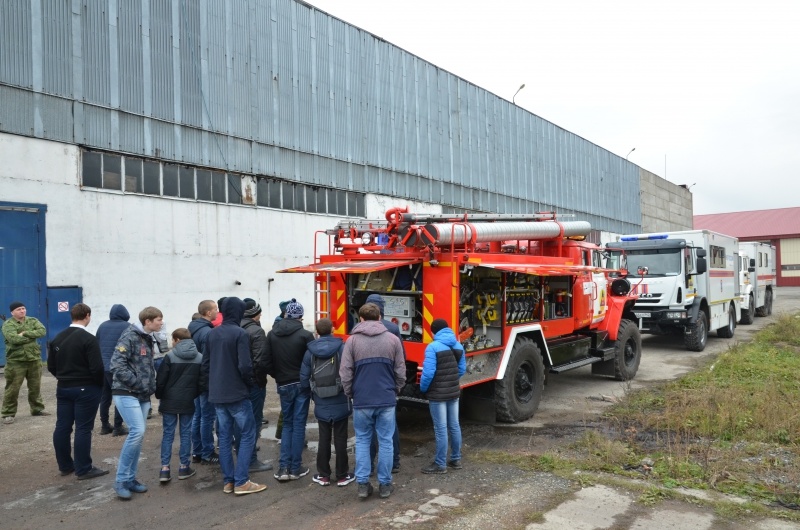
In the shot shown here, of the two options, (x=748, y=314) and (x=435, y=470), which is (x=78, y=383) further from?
(x=748, y=314)

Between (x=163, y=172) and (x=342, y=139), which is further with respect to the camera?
(x=342, y=139)

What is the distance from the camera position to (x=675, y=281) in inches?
534

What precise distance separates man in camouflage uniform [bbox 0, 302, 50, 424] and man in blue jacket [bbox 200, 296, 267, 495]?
3.88 metres

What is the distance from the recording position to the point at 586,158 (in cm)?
3675

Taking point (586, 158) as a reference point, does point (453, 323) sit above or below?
below

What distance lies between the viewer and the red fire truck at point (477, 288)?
22.3ft

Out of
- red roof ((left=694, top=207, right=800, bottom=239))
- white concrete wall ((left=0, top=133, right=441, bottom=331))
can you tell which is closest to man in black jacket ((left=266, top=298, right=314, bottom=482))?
white concrete wall ((left=0, top=133, right=441, bottom=331))

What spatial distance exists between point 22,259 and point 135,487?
8.97 meters

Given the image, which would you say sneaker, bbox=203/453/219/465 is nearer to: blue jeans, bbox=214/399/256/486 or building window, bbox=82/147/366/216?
blue jeans, bbox=214/399/256/486

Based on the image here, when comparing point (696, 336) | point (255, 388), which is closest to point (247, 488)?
point (255, 388)

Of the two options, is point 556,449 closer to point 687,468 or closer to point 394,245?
point 687,468

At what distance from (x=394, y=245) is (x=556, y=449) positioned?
10.0ft

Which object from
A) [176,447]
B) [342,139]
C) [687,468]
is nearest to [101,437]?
[176,447]

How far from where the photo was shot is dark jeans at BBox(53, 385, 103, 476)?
225 inches
